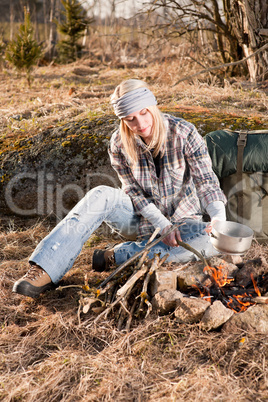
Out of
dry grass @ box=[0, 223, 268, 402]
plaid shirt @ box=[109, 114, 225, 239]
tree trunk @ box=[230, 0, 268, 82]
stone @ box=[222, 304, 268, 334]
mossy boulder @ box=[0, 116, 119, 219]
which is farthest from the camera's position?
tree trunk @ box=[230, 0, 268, 82]

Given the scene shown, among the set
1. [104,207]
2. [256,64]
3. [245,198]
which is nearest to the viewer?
[104,207]

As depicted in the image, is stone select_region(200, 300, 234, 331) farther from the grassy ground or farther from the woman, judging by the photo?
the woman

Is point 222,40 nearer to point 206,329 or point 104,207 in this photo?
point 104,207

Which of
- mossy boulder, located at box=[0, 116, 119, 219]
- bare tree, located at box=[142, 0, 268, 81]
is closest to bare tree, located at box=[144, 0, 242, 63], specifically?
bare tree, located at box=[142, 0, 268, 81]

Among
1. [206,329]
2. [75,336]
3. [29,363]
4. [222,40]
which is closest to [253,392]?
[206,329]

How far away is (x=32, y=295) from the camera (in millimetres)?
2174

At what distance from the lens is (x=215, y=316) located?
72.3 inches

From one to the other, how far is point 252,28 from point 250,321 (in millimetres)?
5116

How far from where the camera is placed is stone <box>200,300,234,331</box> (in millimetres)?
1839

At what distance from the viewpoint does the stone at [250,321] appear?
1832mm

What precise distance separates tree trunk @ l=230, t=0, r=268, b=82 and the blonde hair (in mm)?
3420

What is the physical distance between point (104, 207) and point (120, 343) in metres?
1.00

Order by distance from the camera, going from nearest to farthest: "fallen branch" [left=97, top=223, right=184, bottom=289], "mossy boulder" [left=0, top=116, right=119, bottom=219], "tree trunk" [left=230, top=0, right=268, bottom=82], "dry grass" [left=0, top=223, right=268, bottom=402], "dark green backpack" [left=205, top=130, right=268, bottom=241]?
1. "dry grass" [left=0, top=223, right=268, bottom=402]
2. "fallen branch" [left=97, top=223, right=184, bottom=289]
3. "dark green backpack" [left=205, top=130, right=268, bottom=241]
4. "mossy boulder" [left=0, top=116, right=119, bottom=219]
5. "tree trunk" [left=230, top=0, right=268, bottom=82]

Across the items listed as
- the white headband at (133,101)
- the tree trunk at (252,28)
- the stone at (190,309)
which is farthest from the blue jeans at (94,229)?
the tree trunk at (252,28)
